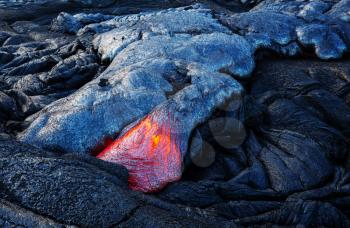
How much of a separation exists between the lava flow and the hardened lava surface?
0.02 meters

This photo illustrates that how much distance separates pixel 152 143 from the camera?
262 inches

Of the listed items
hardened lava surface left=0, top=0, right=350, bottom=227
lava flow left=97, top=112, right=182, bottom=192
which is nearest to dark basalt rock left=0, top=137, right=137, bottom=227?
hardened lava surface left=0, top=0, right=350, bottom=227

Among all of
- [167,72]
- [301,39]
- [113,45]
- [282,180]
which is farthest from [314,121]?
[113,45]

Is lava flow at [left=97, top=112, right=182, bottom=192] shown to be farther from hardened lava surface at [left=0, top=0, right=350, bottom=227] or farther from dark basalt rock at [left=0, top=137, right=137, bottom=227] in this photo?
dark basalt rock at [left=0, top=137, right=137, bottom=227]

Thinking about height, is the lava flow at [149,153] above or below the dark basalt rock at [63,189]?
below

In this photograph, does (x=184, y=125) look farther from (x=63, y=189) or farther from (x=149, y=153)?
(x=63, y=189)

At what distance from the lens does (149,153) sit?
6590mm

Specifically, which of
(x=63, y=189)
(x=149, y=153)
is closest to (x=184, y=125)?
(x=149, y=153)

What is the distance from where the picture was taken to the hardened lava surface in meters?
4.88

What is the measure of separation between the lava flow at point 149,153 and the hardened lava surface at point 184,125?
2cm

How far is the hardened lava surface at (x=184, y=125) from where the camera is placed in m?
4.88

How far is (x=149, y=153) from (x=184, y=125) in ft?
2.47

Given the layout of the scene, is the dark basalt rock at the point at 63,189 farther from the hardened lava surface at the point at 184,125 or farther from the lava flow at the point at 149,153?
the lava flow at the point at 149,153

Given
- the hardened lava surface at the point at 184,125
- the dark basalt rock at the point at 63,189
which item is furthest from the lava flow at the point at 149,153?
the dark basalt rock at the point at 63,189
